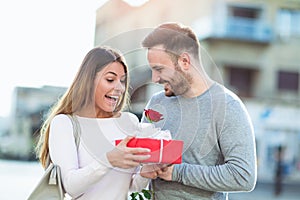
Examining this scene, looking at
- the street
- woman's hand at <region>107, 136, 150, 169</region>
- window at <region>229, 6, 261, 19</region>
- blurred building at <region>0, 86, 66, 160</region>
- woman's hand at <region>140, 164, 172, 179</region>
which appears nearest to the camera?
woman's hand at <region>107, 136, 150, 169</region>

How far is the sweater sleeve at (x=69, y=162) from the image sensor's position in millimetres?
1212

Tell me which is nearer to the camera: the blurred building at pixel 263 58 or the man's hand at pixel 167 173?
the man's hand at pixel 167 173

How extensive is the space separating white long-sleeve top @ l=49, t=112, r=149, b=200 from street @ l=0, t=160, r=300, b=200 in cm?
324

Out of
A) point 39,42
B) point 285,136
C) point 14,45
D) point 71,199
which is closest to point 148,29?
point 71,199

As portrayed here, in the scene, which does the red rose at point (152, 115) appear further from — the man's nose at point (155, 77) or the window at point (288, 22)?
the window at point (288, 22)

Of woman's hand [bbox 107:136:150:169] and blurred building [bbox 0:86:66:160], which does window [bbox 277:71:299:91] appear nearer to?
blurred building [bbox 0:86:66:160]

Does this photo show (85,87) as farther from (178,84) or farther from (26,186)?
(26,186)

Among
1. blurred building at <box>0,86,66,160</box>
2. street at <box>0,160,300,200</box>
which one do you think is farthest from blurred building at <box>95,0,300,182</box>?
blurred building at <box>0,86,66,160</box>

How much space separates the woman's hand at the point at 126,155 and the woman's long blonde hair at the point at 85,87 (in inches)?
6.7

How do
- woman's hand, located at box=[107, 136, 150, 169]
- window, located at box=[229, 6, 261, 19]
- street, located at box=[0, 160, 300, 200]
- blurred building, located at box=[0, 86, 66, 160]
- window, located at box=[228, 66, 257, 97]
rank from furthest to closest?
blurred building, located at box=[0, 86, 66, 160] < window, located at box=[228, 66, 257, 97] < window, located at box=[229, 6, 261, 19] < street, located at box=[0, 160, 300, 200] < woman's hand, located at box=[107, 136, 150, 169]

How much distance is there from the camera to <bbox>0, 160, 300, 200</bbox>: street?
6.80 metres

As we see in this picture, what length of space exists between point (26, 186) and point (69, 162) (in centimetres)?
643

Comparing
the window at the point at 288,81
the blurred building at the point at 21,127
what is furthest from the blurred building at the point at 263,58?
the blurred building at the point at 21,127

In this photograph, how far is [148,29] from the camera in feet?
4.28
